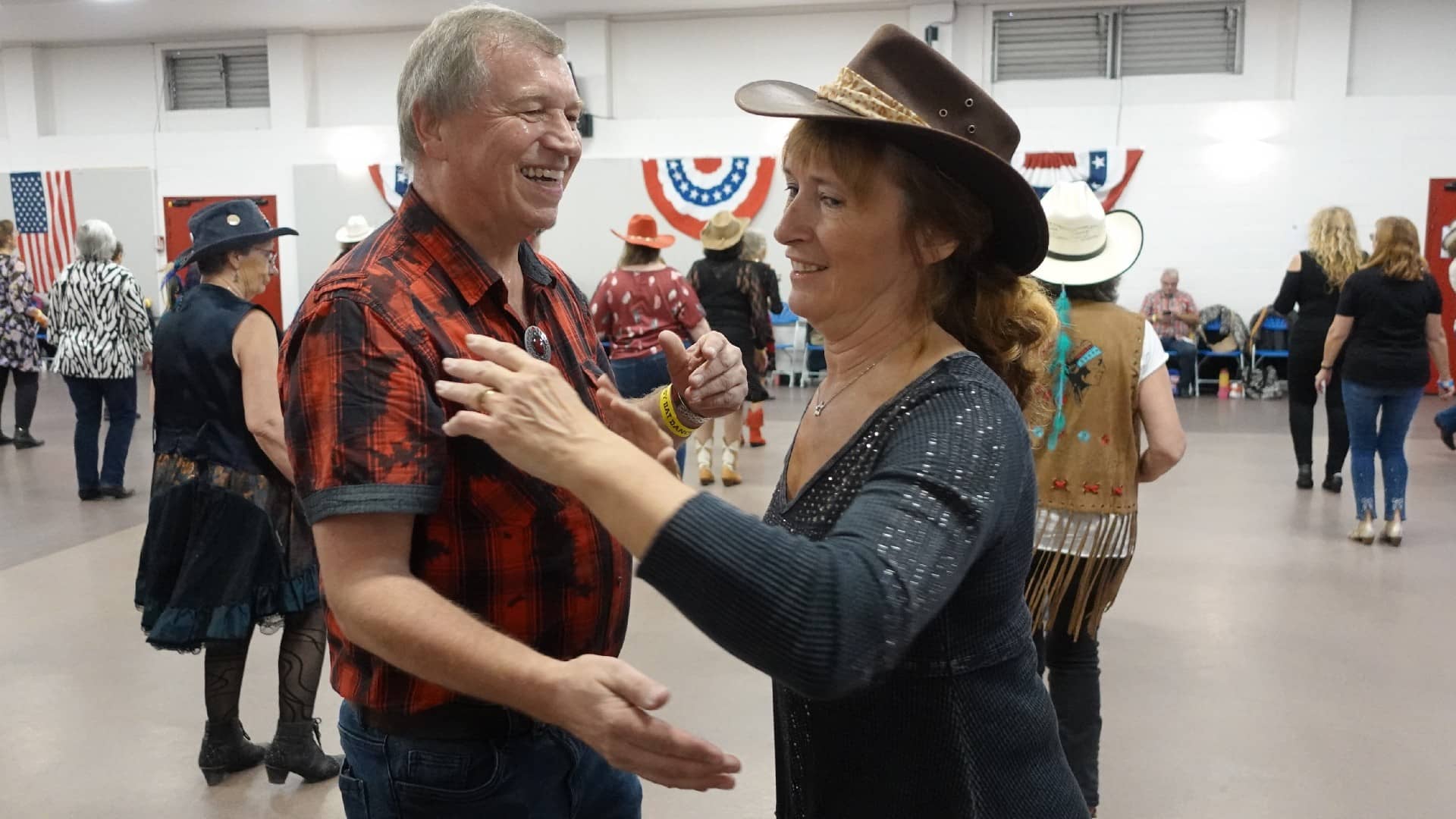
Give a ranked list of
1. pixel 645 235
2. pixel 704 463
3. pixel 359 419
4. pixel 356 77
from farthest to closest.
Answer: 1. pixel 356 77
2. pixel 704 463
3. pixel 645 235
4. pixel 359 419

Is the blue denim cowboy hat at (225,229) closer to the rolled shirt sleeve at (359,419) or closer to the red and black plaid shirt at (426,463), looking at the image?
the red and black plaid shirt at (426,463)

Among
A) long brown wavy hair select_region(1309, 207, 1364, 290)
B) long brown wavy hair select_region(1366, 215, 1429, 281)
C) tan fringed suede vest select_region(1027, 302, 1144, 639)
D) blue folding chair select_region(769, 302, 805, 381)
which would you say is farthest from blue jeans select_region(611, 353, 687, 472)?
blue folding chair select_region(769, 302, 805, 381)

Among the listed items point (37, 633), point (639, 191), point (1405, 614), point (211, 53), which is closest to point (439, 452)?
point (37, 633)

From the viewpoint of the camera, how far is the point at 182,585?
9.71 feet

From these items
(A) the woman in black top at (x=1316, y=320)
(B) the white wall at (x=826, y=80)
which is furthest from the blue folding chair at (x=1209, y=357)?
(A) the woman in black top at (x=1316, y=320)

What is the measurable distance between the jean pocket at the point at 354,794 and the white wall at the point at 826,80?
1044cm

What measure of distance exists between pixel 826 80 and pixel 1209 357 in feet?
16.0

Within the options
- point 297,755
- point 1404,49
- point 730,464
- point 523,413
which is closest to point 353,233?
point 730,464

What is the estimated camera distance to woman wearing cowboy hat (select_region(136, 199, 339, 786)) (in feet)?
9.71

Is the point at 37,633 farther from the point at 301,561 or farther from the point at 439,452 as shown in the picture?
the point at 439,452

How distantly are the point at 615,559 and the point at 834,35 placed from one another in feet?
37.1

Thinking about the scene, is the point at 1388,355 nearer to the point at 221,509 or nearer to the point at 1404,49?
the point at 221,509

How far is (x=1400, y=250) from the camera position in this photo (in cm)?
539

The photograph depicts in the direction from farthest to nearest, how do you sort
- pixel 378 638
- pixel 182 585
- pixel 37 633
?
pixel 37 633, pixel 182 585, pixel 378 638
